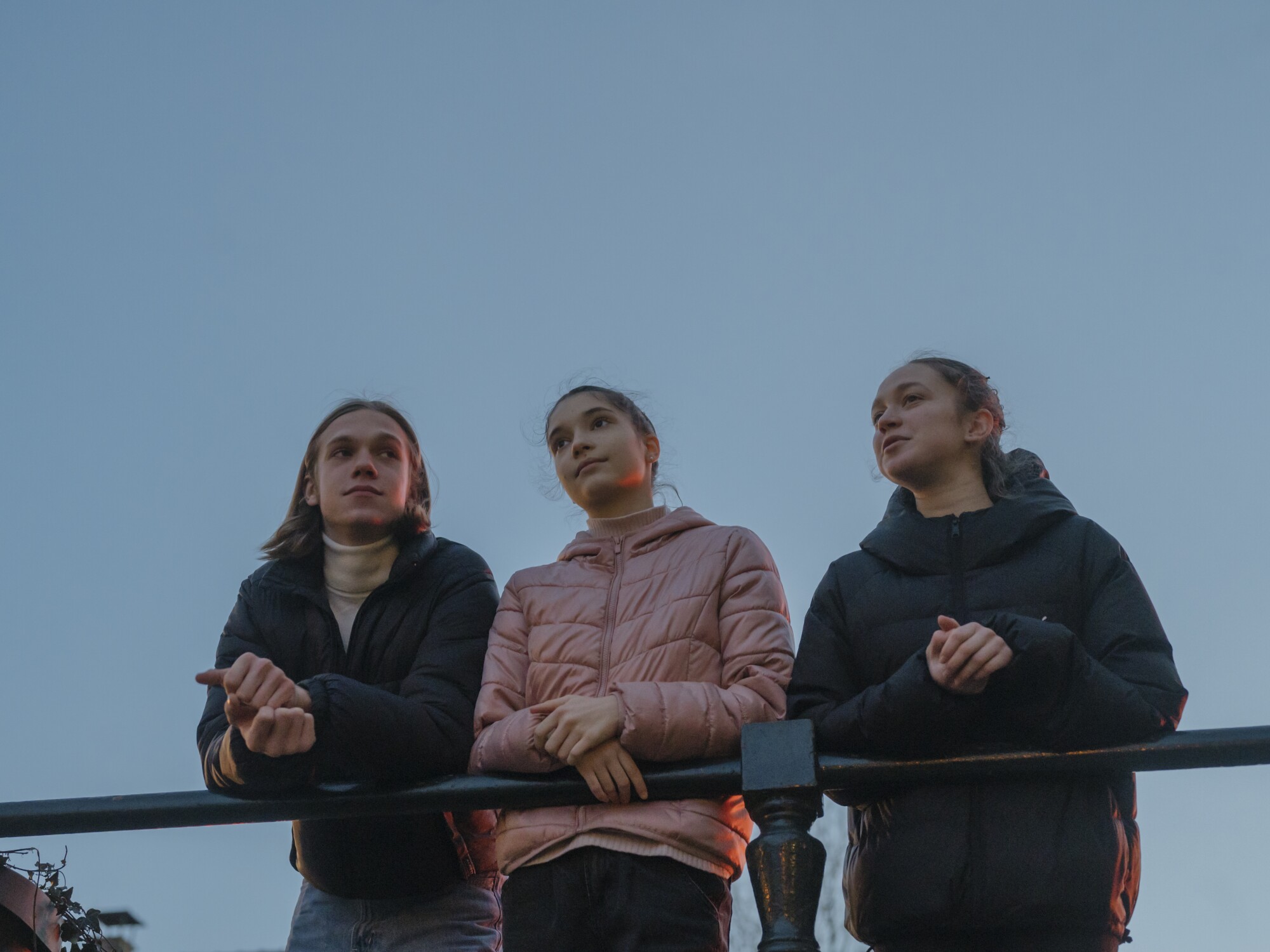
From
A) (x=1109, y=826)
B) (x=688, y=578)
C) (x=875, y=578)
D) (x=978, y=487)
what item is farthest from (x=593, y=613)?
(x=1109, y=826)

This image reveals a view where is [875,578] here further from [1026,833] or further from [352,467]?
[352,467]

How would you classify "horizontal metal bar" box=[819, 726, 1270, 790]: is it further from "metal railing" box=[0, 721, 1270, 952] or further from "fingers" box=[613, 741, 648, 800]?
"fingers" box=[613, 741, 648, 800]

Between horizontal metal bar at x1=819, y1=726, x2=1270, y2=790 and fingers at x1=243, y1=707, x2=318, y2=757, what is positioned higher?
fingers at x1=243, y1=707, x2=318, y2=757

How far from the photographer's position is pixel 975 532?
3.34 meters

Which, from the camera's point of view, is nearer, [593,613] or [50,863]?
[50,863]

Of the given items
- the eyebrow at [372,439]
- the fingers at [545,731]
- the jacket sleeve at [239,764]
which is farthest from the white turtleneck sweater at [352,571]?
the fingers at [545,731]

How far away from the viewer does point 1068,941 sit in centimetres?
279

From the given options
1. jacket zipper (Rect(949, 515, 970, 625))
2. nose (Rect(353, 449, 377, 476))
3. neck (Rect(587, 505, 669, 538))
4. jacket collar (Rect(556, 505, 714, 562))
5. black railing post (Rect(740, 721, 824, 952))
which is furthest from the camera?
nose (Rect(353, 449, 377, 476))

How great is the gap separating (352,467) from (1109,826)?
2.10 metres

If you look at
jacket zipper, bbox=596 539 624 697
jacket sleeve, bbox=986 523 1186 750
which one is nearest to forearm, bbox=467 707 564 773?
jacket zipper, bbox=596 539 624 697

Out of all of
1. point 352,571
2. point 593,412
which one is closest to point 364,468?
point 352,571

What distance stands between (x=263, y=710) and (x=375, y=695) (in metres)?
0.26

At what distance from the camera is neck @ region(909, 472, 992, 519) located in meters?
3.55

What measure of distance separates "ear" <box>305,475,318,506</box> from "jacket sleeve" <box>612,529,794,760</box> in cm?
118
